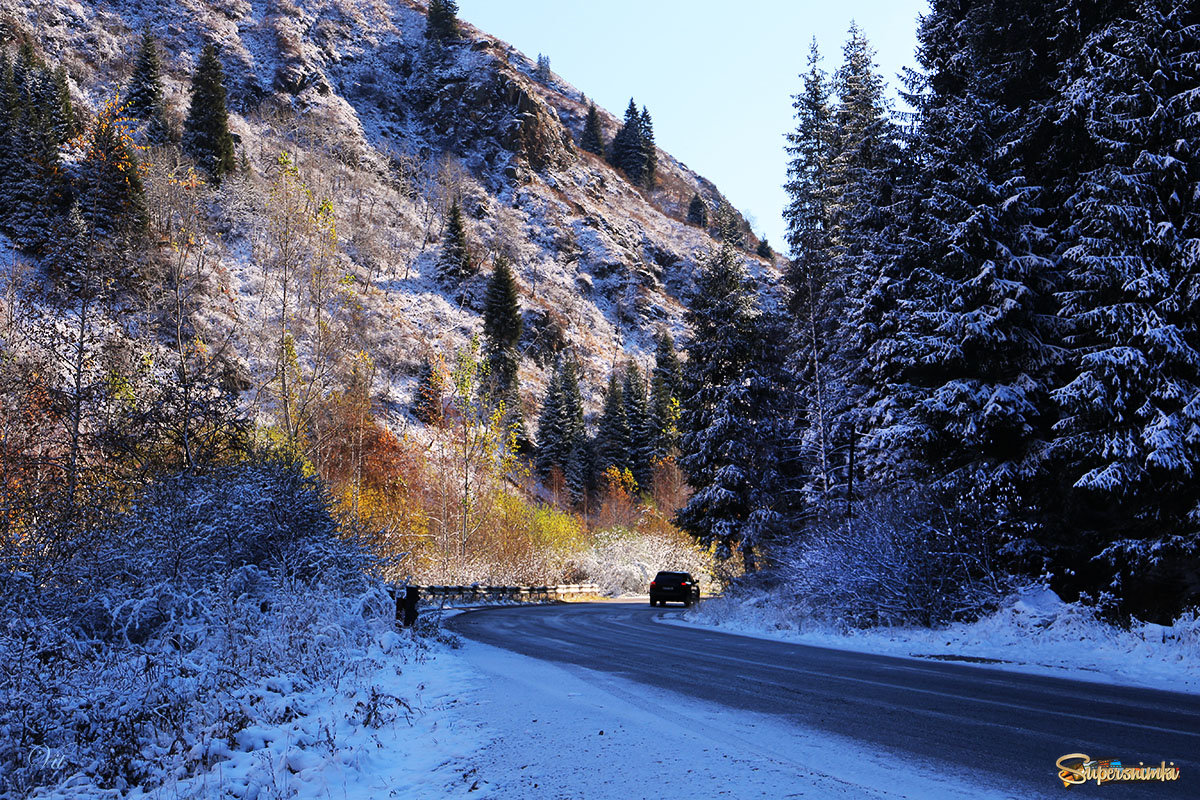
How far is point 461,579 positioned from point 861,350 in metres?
20.6

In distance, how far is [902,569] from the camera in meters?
16.1

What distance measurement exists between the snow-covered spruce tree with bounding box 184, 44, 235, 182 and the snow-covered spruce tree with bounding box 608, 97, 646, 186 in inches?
2961

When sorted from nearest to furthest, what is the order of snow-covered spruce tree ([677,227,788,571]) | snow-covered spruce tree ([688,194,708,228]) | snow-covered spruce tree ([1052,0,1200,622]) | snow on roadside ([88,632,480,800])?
1. snow on roadside ([88,632,480,800])
2. snow-covered spruce tree ([1052,0,1200,622])
3. snow-covered spruce tree ([677,227,788,571])
4. snow-covered spruce tree ([688,194,708,228])

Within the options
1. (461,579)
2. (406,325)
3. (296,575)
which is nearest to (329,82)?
(406,325)

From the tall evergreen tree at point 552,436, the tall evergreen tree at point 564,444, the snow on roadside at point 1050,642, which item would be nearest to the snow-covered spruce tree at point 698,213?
the tall evergreen tree at point 564,444

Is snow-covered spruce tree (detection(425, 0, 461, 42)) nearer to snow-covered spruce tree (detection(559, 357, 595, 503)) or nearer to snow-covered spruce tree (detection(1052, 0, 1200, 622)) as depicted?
snow-covered spruce tree (detection(559, 357, 595, 503))

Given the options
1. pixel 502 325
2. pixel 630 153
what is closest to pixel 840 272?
pixel 502 325

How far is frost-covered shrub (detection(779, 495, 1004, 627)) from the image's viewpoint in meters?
15.5

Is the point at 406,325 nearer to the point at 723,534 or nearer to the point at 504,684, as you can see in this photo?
the point at 723,534

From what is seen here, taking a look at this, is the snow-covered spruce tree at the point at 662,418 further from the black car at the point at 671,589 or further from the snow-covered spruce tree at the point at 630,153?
the snow-covered spruce tree at the point at 630,153

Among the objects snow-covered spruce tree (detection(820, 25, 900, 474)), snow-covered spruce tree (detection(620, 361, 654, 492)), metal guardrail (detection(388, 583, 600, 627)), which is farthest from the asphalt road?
snow-covered spruce tree (detection(620, 361, 654, 492))

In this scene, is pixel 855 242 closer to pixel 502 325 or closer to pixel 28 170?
pixel 502 325

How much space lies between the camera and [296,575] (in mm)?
12602

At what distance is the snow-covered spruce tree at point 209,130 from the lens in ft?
223
